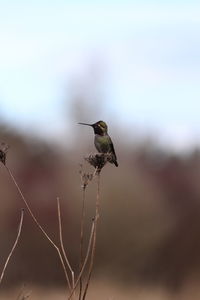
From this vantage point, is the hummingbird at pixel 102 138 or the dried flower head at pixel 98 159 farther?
the hummingbird at pixel 102 138

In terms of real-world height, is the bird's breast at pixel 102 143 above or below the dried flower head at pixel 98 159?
below

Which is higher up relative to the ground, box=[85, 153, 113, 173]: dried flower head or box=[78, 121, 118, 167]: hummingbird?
box=[85, 153, 113, 173]: dried flower head

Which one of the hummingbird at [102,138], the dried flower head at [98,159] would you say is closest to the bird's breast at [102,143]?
the hummingbird at [102,138]

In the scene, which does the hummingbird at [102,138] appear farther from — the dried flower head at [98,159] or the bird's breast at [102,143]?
the dried flower head at [98,159]

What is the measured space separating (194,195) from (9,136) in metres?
4.40

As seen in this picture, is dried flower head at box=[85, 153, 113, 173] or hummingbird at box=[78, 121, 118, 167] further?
hummingbird at box=[78, 121, 118, 167]

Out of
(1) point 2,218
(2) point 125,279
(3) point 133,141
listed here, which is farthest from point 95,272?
(3) point 133,141

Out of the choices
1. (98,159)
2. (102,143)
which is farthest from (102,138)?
(98,159)

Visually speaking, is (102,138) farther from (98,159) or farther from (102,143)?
(98,159)

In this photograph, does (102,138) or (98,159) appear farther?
(102,138)

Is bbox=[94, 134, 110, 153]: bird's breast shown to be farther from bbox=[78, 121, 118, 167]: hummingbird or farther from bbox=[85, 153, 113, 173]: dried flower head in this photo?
bbox=[85, 153, 113, 173]: dried flower head

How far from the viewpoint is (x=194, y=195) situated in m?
17.4

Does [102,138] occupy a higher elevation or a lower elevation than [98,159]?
lower

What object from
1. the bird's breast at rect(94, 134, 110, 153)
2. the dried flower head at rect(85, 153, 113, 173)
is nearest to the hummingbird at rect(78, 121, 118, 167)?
the bird's breast at rect(94, 134, 110, 153)
